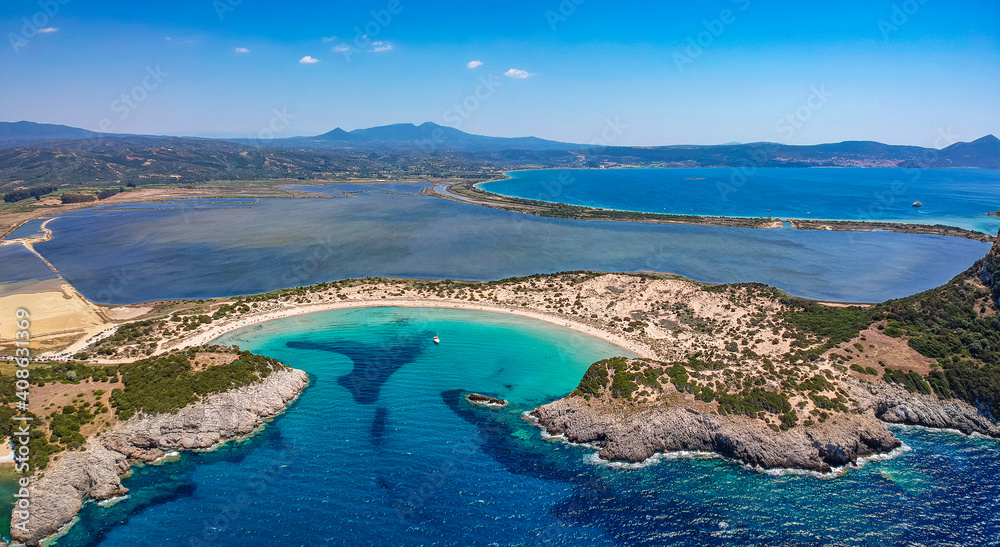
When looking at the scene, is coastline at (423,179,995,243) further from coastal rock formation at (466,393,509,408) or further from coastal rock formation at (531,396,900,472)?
coastal rock formation at (466,393,509,408)

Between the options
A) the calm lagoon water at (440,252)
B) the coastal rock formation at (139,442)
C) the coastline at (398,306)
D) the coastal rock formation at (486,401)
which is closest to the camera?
the coastal rock formation at (139,442)

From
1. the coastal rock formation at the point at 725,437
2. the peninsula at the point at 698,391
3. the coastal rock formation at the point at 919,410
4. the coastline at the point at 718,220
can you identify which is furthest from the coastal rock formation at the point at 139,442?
the coastline at the point at 718,220

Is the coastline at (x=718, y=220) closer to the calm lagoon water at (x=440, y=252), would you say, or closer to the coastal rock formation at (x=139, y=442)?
the calm lagoon water at (x=440, y=252)

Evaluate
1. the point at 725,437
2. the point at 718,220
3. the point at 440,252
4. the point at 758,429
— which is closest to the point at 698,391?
the point at 725,437

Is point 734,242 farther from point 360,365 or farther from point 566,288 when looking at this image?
point 360,365

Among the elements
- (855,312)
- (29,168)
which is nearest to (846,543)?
(855,312)

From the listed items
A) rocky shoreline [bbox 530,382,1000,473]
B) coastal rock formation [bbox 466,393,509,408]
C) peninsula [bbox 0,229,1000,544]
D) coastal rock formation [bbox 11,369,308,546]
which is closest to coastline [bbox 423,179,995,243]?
peninsula [bbox 0,229,1000,544]

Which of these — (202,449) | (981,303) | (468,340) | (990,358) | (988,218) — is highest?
(988,218)
